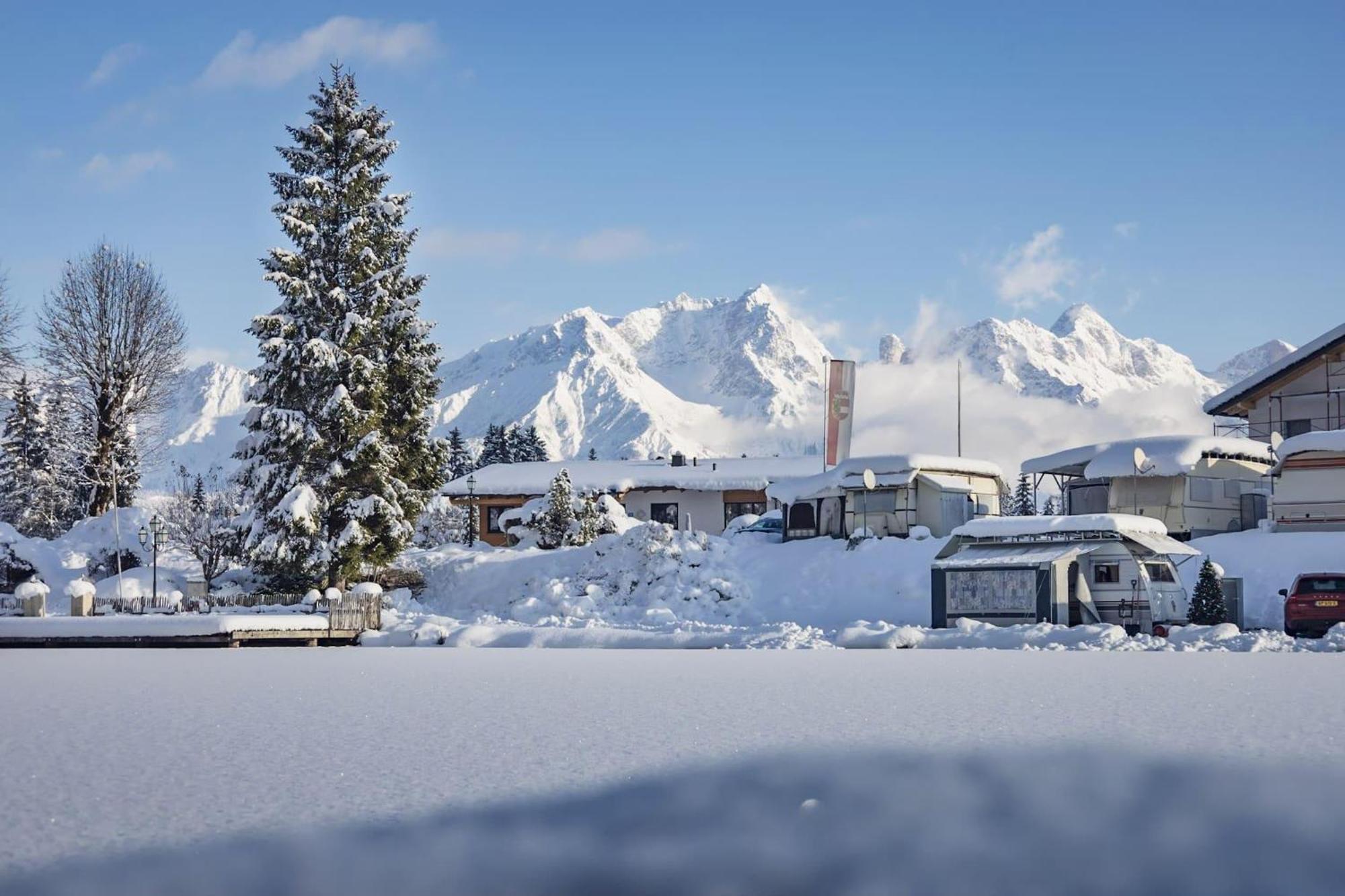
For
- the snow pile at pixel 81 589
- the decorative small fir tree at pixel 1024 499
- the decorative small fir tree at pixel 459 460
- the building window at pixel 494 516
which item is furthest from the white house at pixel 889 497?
the decorative small fir tree at pixel 1024 499

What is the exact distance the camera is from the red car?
25672 millimetres

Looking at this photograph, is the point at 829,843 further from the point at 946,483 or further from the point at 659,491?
the point at 659,491

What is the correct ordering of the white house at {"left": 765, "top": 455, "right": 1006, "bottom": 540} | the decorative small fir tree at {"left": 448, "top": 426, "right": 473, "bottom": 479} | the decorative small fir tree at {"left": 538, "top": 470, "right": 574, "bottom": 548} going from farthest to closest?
the decorative small fir tree at {"left": 448, "top": 426, "right": 473, "bottom": 479} < the decorative small fir tree at {"left": 538, "top": 470, "right": 574, "bottom": 548} < the white house at {"left": 765, "top": 455, "right": 1006, "bottom": 540}

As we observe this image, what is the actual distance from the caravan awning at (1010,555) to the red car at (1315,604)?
15.1 feet

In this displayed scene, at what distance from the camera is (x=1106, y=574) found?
2975 cm

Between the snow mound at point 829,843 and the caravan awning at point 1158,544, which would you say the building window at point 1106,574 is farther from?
the snow mound at point 829,843

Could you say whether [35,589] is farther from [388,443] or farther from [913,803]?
[913,803]

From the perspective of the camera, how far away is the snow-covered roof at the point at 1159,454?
3972 centimetres

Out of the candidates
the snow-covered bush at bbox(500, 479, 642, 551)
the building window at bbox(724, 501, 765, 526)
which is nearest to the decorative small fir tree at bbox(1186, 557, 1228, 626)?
the snow-covered bush at bbox(500, 479, 642, 551)

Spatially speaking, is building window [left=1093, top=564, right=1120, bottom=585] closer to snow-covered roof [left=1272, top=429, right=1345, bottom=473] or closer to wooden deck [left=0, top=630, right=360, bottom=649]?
snow-covered roof [left=1272, top=429, right=1345, bottom=473]

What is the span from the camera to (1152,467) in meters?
39.8

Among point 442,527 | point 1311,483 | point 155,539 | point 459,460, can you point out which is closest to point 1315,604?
point 1311,483

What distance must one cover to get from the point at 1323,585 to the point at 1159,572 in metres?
4.15

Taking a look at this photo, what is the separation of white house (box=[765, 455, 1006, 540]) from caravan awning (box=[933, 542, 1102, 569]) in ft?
31.9
